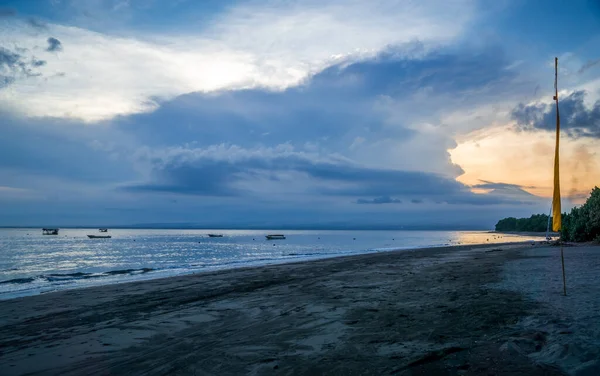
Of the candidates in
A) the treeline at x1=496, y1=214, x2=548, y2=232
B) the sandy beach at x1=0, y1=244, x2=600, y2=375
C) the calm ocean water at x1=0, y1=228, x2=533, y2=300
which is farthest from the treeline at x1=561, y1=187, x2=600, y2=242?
the treeline at x1=496, y1=214, x2=548, y2=232

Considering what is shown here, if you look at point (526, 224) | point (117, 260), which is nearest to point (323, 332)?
point (117, 260)

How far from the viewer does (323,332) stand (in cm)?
930

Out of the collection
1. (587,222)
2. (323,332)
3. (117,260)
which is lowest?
(117,260)

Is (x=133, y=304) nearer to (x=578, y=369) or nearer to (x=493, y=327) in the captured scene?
(x=493, y=327)

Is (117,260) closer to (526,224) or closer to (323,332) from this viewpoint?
(323,332)

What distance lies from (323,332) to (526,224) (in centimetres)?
17915

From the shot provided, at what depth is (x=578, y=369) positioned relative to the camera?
19.4 ft

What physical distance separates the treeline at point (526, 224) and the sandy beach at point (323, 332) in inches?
5308

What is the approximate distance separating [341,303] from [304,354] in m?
5.65

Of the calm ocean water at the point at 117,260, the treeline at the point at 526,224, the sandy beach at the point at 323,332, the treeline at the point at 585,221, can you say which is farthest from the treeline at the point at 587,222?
the treeline at the point at 526,224

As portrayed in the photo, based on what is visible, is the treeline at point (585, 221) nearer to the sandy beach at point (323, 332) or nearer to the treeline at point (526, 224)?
the sandy beach at point (323, 332)

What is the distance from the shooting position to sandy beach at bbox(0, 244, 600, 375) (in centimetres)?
680

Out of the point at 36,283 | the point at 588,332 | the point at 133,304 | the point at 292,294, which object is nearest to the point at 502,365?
the point at 588,332

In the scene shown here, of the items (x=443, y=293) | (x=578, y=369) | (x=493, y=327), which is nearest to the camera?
(x=578, y=369)
